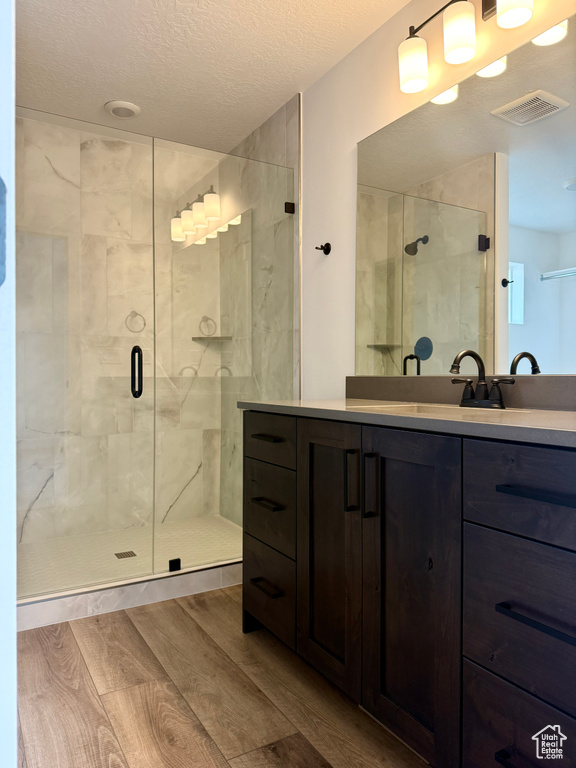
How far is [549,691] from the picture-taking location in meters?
0.96

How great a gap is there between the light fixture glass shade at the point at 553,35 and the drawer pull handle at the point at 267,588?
1.89m

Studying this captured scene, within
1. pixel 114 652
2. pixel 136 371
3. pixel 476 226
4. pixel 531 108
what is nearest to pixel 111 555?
pixel 114 652

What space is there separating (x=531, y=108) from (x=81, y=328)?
1.95 metres

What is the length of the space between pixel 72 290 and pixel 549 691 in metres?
2.29

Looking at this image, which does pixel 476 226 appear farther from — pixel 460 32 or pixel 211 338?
pixel 211 338

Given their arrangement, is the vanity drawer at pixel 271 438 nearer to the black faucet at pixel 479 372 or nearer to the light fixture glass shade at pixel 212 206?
the black faucet at pixel 479 372

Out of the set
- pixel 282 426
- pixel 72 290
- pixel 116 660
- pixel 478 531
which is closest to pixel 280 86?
pixel 72 290

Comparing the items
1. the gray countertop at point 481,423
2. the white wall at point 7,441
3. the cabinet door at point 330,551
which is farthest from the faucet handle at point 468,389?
the white wall at point 7,441

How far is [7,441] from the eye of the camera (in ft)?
1.00

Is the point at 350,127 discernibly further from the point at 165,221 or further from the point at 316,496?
the point at 316,496

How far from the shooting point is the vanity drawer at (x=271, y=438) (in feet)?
5.92

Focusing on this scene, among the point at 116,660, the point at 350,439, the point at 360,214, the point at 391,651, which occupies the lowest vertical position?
the point at 116,660

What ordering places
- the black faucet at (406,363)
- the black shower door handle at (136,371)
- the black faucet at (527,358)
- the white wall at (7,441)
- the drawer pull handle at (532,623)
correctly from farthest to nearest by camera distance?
1. the black shower door handle at (136,371)
2. the black faucet at (406,363)
3. the black faucet at (527,358)
4. the drawer pull handle at (532,623)
5. the white wall at (7,441)

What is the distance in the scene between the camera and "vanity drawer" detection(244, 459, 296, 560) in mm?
1801
